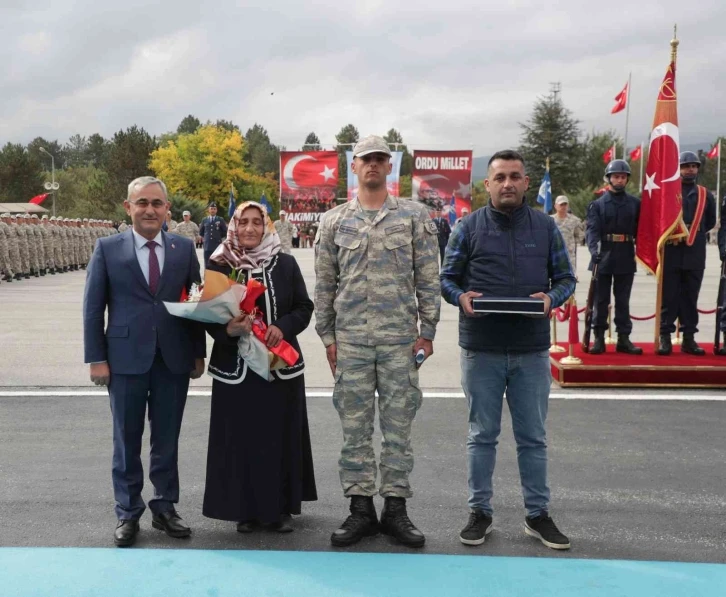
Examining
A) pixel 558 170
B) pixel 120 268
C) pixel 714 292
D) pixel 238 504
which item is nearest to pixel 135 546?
pixel 238 504

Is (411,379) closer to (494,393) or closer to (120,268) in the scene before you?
(494,393)

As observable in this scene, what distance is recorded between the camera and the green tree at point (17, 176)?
7888 centimetres

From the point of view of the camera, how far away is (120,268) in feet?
14.3

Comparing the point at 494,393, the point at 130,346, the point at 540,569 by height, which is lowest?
the point at 540,569

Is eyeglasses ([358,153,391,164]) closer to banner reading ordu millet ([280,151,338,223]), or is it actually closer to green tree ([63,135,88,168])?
banner reading ordu millet ([280,151,338,223])

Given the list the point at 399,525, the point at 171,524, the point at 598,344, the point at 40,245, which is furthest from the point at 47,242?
the point at 399,525

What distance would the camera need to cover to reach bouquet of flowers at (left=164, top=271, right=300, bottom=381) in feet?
13.6

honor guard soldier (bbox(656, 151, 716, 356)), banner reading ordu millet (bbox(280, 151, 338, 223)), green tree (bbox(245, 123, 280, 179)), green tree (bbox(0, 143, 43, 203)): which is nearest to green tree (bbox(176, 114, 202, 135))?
green tree (bbox(245, 123, 280, 179))

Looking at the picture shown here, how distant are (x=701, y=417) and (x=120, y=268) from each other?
17.0 feet

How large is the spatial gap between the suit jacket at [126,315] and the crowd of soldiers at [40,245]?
19904 millimetres

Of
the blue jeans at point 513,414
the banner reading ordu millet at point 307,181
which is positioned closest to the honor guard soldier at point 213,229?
the blue jeans at point 513,414

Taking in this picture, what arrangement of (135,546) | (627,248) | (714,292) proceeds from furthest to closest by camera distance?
(714,292)
(627,248)
(135,546)

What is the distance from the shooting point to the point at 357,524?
436 cm

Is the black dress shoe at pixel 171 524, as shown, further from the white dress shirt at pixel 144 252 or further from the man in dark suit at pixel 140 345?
the white dress shirt at pixel 144 252
